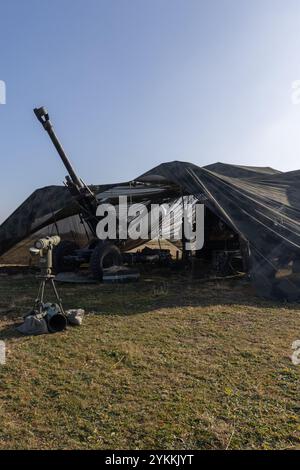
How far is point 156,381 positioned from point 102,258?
5233 mm

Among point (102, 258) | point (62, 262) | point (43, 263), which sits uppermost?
point (43, 263)

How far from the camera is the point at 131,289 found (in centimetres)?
748

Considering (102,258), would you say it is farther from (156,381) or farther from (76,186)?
(156,381)

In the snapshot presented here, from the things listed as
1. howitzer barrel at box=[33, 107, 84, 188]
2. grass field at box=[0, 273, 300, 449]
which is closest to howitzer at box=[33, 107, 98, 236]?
howitzer barrel at box=[33, 107, 84, 188]

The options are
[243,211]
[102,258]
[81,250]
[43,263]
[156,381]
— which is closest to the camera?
[156,381]

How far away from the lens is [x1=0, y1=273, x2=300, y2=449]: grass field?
2.41 meters

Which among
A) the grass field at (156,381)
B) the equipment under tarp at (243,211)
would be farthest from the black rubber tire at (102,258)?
the grass field at (156,381)

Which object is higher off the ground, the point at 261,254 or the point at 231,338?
→ the point at 261,254

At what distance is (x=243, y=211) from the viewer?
7453 mm

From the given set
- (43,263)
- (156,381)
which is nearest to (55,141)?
(43,263)

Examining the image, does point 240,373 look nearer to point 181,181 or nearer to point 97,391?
point 97,391

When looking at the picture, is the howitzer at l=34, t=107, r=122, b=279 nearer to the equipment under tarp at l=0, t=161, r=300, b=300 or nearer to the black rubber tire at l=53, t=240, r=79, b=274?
the black rubber tire at l=53, t=240, r=79, b=274

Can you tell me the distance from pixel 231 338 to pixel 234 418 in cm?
172
